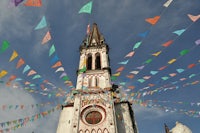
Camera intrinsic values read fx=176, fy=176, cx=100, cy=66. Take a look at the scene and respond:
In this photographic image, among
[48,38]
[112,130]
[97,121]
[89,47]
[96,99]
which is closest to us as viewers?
[48,38]

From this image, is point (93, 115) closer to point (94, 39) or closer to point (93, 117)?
point (93, 117)

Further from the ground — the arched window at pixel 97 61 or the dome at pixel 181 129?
the arched window at pixel 97 61

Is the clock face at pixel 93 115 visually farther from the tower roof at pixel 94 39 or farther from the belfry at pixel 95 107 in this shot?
the tower roof at pixel 94 39

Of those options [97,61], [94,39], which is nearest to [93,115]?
[97,61]

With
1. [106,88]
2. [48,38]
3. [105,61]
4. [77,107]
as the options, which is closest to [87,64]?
[105,61]

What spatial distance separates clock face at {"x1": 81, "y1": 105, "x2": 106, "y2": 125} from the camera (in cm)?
2012

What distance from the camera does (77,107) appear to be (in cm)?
2119

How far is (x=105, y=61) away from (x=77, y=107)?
9631 mm

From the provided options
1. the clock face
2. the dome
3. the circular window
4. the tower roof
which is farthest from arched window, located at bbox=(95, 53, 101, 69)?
the dome

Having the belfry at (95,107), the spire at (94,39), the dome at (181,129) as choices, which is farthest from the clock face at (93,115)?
the spire at (94,39)

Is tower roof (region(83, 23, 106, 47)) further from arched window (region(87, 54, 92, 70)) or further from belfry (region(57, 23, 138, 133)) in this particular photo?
belfry (region(57, 23, 138, 133))

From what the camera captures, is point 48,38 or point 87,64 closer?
point 48,38

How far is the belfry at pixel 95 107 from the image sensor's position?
19484 mm

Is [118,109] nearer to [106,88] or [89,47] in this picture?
[106,88]
